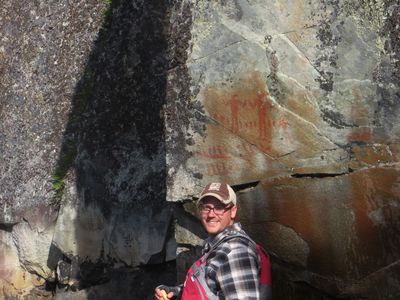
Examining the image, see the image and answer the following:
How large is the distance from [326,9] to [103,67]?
3.52m

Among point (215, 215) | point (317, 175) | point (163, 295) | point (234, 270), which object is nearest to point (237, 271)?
point (234, 270)

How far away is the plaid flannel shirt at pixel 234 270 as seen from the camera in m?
2.73

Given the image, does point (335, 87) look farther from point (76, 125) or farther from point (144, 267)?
point (76, 125)

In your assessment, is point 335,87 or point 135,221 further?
point 135,221

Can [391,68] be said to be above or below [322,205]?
above

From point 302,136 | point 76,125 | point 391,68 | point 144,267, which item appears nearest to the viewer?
point 391,68

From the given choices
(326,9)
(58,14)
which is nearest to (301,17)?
(326,9)

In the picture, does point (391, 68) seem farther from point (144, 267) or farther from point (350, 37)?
point (144, 267)

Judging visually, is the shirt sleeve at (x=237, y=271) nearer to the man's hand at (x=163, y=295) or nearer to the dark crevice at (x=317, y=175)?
the man's hand at (x=163, y=295)

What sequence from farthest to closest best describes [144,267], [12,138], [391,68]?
[12,138] < [144,267] < [391,68]

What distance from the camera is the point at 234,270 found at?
275cm

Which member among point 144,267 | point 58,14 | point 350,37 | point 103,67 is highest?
point 58,14

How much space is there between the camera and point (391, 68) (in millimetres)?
3252

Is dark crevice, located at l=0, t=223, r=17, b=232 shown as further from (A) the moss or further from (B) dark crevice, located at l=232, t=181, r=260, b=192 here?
(B) dark crevice, located at l=232, t=181, r=260, b=192
